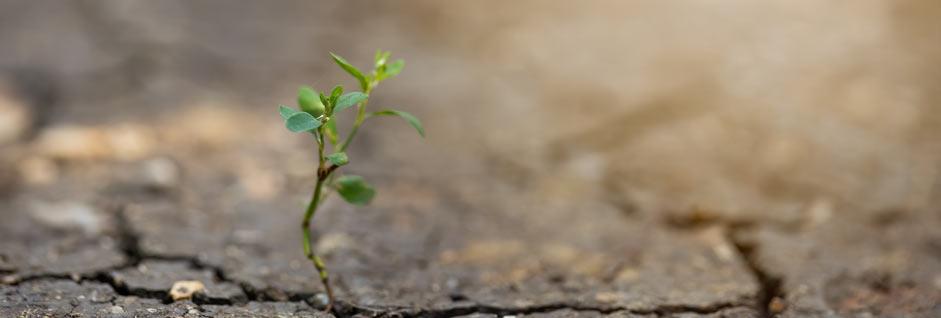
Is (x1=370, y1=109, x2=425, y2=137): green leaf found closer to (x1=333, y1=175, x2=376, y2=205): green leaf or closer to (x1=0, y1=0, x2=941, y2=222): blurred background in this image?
(x1=333, y1=175, x2=376, y2=205): green leaf

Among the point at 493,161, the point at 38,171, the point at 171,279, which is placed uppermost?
the point at 493,161

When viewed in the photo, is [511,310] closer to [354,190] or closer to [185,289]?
Answer: [354,190]

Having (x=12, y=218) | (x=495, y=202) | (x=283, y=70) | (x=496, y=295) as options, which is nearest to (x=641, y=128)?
(x=495, y=202)

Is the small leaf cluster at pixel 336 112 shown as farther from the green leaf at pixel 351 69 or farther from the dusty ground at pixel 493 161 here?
the dusty ground at pixel 493 161

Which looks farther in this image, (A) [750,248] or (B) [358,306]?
(A) [750,248]

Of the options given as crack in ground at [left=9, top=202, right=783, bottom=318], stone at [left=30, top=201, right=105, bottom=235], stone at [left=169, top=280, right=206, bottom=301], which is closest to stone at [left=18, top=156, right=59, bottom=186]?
stone at [left=30, top=201, right=105, bottom=235]

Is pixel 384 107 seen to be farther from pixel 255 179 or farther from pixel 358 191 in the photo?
pixel 358 191

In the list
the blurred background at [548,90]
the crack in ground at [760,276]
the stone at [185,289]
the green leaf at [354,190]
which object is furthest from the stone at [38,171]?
the crack in ground at [760,276]

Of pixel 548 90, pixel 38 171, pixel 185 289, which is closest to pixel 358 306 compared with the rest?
pixel 185 289
